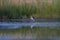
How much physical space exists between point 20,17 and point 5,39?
555 centimetres

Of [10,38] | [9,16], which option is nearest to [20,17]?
[9,16]

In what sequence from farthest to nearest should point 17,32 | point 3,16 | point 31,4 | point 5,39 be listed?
point 31,4
point 3,16
point 17,32
point 5,39

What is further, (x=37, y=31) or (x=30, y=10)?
(x=30, y=10)

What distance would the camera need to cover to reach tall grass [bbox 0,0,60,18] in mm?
12789

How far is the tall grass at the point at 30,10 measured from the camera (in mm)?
12789

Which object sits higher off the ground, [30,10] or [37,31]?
[37,31]

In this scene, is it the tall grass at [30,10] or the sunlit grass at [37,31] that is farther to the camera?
the tall grass at [30,10]

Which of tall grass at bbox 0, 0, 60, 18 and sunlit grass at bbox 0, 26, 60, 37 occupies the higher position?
sunlit grass at bbox 0, 26, 60, 37

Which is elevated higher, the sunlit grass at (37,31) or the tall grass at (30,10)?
the sunlit grass at (37,31)

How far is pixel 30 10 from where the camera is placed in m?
13.0

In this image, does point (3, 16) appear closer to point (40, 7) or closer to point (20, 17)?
point (20, 17)

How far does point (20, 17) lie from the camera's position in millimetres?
12688

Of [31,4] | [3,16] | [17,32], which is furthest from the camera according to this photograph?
[31,4]

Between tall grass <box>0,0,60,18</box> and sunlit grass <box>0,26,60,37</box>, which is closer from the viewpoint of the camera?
sunlit grass <box>0,26,60,37</box>
